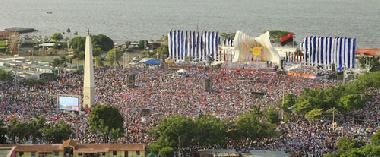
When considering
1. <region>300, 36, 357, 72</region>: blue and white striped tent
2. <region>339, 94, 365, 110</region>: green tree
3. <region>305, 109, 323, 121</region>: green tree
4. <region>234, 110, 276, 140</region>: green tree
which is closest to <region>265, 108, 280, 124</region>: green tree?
<region>305, 109, 323, 121</region>: green tree

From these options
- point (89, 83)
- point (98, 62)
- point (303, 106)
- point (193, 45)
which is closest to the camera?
point (303, 106)

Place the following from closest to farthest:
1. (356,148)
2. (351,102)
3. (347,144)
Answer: (356,148) → (347,144) → (351,102)

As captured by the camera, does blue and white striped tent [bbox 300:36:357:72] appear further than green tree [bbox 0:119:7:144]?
Yes

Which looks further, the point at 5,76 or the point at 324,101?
the point at 5,76

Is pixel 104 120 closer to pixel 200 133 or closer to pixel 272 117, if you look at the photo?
pixel 200 133

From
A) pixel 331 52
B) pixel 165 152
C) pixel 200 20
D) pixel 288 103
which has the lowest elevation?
pixel 165 152

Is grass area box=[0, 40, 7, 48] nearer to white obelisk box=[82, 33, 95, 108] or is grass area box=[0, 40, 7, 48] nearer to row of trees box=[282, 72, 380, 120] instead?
white obelisk box=[82, 33, 95, 108]

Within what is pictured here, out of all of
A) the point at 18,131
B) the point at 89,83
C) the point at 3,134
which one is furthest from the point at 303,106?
the point at 3,134
